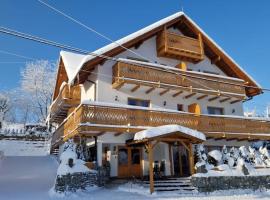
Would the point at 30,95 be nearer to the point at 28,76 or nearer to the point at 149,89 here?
the point at 28,76

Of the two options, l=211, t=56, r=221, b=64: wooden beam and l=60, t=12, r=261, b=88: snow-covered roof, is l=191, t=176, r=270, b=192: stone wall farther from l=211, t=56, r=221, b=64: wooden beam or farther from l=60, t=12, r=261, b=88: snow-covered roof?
l=211, t=56, r=221, b=64: wooden beam

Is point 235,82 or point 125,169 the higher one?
point 235,82

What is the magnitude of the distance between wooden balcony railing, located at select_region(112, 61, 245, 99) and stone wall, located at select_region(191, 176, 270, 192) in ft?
18.7

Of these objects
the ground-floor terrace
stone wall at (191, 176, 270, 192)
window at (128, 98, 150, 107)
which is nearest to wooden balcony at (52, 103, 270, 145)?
the ground-floor terrace

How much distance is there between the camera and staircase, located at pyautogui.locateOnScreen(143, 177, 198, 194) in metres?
15.0

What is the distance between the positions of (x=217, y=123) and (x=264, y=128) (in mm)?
4865

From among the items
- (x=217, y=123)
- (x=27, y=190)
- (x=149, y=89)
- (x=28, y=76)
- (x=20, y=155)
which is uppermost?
(x=28, y=76)

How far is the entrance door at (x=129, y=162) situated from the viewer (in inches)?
719

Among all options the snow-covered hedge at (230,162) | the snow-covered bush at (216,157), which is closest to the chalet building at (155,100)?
the snow-covered hedge at (230,162)

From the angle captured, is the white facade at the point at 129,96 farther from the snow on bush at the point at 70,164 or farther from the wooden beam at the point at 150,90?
the snow on bush at the point at 70,164

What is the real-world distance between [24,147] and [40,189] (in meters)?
14.8

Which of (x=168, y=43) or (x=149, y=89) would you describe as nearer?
(x=149, y=89)

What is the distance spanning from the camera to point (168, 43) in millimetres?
21344

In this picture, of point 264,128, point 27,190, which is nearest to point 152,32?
point 264,128
